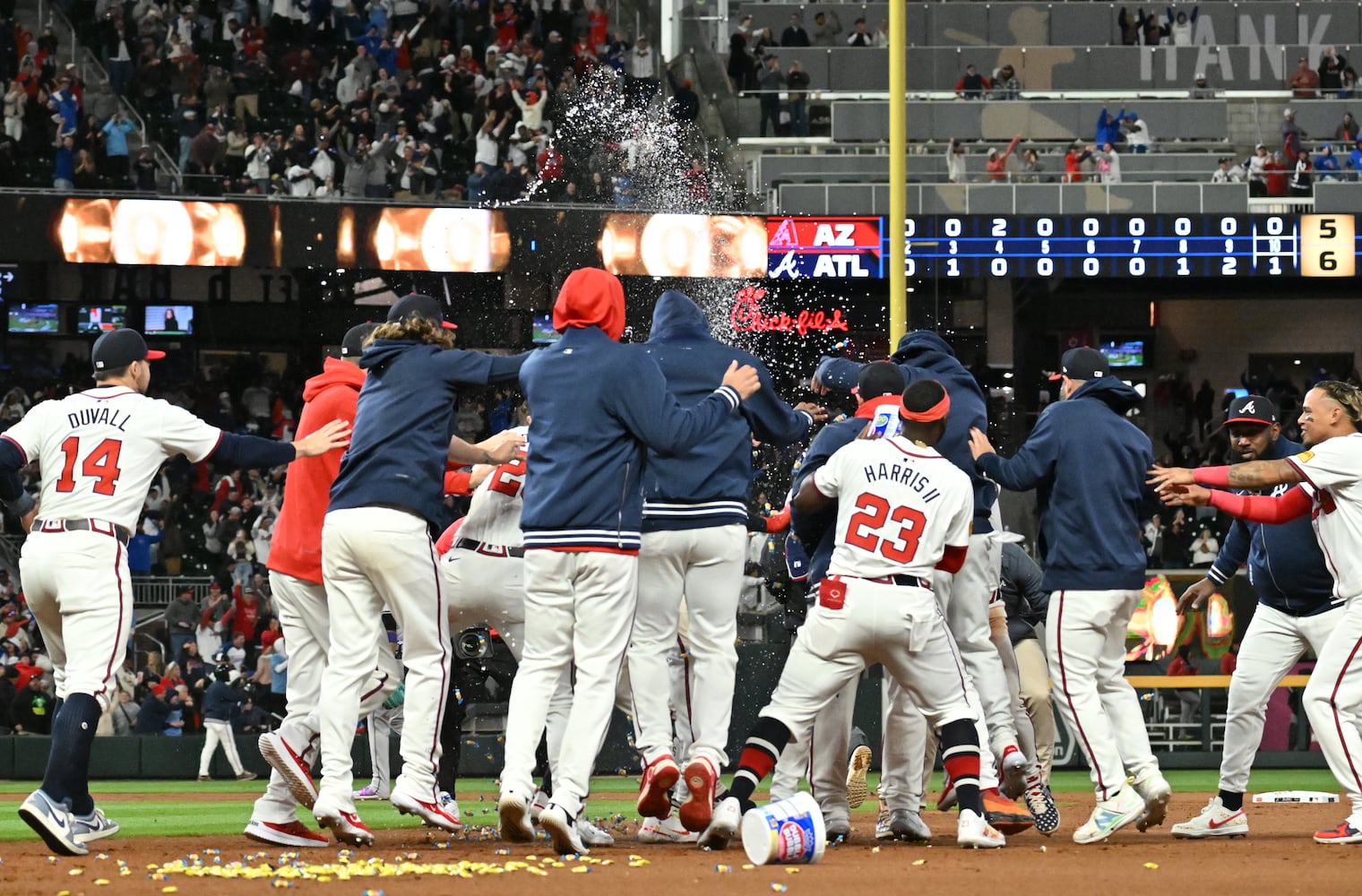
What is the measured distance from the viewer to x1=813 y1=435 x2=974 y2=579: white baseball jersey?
752 cm

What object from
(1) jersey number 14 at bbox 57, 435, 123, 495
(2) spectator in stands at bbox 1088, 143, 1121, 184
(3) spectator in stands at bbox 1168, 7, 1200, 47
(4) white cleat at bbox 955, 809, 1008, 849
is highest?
(3) spectator in stands at bbox 1168, 7, 1200, 47

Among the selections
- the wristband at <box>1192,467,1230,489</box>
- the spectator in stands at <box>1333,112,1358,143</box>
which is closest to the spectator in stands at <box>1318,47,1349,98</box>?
the spectator in stands at <box>1333,112,1358,143</box>

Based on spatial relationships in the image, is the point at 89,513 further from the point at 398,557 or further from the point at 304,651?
the point at 398,557

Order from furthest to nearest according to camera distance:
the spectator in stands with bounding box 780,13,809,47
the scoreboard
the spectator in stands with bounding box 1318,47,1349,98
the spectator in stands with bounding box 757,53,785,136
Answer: the spectator in stands with bounding box 780,13,809,47 < the spectator in stands with bounding box 1318,47,1349,98 < the spectator in stands with bounding box 757,53,785,136 < the scoreboard

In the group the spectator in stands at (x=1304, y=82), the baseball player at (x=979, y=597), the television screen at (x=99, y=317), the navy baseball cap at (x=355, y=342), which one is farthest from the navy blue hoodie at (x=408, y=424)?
the spectator in stands at (x=1304, y=82)

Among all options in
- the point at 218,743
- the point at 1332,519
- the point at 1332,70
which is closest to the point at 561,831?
the point at 1332,519

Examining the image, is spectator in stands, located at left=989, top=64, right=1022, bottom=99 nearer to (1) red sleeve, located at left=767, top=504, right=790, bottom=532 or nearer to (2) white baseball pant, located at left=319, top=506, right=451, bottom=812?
(1) red sleeve, located at left=767, top=504, right=790, bottom=532

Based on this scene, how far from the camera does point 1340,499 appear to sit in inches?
327

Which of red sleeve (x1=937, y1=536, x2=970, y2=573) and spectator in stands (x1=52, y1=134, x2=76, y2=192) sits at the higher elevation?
spectator in stands (x1=52, y1=134, x2=76, y2=192)

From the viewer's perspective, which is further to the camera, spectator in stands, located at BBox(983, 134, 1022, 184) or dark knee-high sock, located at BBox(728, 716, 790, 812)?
spectator in stands, located at BBox(983, 134, 1022, 184)

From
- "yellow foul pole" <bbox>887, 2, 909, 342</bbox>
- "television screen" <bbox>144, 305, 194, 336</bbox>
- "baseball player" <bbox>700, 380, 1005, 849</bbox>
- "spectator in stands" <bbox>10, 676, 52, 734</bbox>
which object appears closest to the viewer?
"baseball player" <bbox>700, 380, 1005, 849</bbox>

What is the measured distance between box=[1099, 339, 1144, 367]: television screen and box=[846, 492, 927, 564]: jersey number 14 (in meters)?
24.1

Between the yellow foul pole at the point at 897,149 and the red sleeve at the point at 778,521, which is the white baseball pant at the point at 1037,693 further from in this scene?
the yellow foul pole at the point at 897,149

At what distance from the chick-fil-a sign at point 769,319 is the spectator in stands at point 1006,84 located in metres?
4.40
